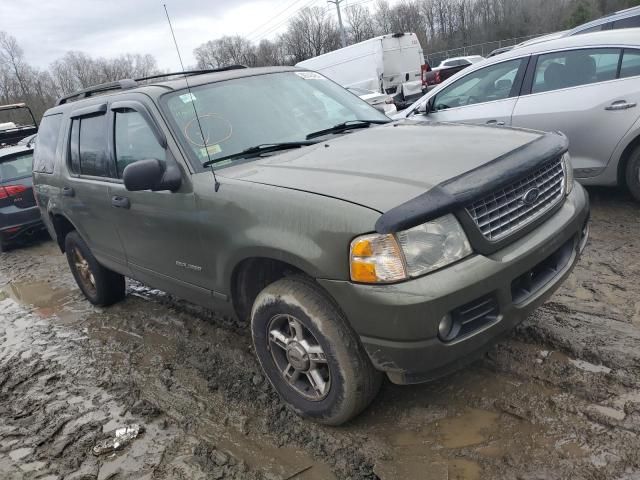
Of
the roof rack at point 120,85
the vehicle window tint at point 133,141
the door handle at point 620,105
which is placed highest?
the roof rack at point 120,85

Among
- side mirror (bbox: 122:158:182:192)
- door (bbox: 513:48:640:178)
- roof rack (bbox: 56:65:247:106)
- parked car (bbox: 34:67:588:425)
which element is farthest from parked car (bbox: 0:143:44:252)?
door (bbox: 513:48:640:178)

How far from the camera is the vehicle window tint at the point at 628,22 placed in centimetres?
882

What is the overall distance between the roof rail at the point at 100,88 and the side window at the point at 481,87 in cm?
359

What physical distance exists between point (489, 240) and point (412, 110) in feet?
14.4

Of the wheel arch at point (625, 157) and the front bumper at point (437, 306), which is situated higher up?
the front bumper at point (437, 306)

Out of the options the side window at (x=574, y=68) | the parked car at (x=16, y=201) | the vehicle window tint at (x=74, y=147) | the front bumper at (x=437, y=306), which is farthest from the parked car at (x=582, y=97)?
the parked car at (x=16, y=201)

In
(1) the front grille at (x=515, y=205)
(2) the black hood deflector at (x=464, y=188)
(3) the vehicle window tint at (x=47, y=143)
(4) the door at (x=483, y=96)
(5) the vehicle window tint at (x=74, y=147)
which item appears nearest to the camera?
(2) the black hood deflector at (x=464, y=188)

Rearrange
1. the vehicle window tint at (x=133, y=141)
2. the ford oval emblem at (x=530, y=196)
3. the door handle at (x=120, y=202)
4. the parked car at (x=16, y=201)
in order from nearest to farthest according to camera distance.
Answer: the ford oval emblem at (x=530, y=196) → the vehicle window tint at (x=133, y=141) → the door handle at (x=120, y=202) → the parked car at (x=16, y=201)

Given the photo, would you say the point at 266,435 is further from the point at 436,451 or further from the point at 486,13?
the point at 486,13

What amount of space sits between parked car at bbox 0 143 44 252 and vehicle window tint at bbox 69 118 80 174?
432 cm

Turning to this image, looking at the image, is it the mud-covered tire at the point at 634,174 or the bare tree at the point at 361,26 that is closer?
the mud-covered tire at the point at 634,174

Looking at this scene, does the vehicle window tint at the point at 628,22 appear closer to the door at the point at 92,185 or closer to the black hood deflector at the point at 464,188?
the black hood deflector at the point at 464,188

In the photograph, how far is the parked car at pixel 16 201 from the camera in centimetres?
808

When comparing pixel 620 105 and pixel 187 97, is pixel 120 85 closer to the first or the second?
pixel 187 97
